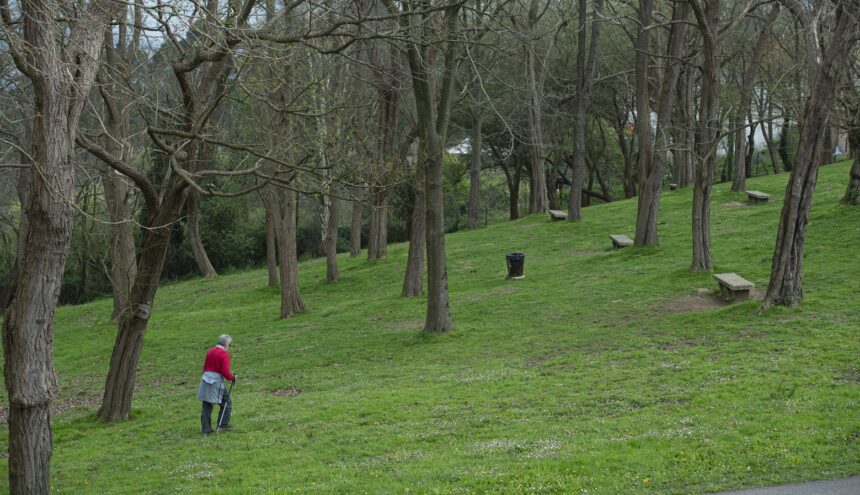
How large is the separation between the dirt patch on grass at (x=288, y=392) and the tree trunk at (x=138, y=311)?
10.1 feet

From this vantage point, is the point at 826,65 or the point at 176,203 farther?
the point at 826,65

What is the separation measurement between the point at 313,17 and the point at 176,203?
421 cm

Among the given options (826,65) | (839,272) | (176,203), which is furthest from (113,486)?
(839,272)

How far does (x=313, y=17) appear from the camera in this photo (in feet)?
44.1

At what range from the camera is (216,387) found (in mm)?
13969

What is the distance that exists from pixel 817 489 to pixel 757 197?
26.6 metres

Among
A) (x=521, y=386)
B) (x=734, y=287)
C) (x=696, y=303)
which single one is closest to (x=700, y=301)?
(x=696, y=303)

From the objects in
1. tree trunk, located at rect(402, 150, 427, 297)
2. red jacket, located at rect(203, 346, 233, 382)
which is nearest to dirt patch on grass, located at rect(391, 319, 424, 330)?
tree trunk, located at rect(402, 150, 427, 297)

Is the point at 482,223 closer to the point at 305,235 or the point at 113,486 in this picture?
the point at 305,235

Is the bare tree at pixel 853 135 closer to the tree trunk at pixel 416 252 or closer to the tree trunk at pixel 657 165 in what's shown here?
the tree trunk at pixel 657 165

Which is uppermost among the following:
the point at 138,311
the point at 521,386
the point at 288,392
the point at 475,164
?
the point at 475,164

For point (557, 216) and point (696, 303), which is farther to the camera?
point (557, 216)

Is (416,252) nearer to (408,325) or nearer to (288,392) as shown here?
(408,325)

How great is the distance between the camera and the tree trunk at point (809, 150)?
16609mm
